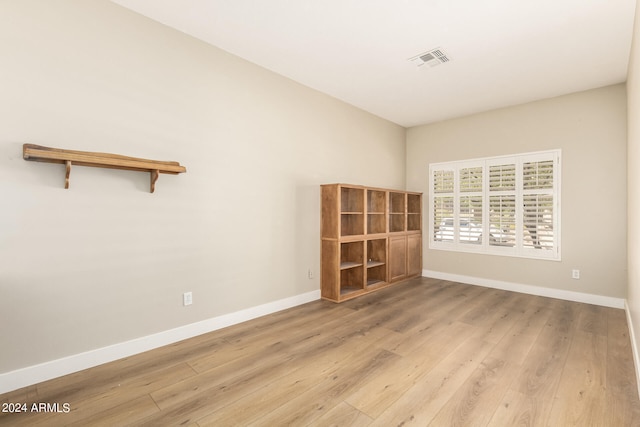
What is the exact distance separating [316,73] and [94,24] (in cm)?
217

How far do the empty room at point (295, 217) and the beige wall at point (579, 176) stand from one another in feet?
0.09

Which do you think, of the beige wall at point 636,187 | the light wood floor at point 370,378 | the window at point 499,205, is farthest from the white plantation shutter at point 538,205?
the beige wall at point 636,187

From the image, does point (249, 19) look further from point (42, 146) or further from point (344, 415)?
point (344, 415)

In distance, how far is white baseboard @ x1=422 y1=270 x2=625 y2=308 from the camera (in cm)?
389

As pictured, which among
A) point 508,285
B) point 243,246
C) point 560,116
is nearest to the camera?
point 243,246

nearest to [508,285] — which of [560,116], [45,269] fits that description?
[560,116]

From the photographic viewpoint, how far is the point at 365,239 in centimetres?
436

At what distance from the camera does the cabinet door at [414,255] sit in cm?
532

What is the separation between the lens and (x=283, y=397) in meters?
1.98

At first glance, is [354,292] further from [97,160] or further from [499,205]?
[97,160]

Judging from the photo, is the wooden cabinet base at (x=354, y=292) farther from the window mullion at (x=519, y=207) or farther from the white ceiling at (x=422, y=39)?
the white ceiling at (x=422, y=39)

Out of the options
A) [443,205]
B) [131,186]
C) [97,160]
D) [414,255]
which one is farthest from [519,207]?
[97,160]

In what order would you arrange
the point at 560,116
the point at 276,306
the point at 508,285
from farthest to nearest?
1. the point at 508,285
2. the point at 560,116
3. the point at 276,306

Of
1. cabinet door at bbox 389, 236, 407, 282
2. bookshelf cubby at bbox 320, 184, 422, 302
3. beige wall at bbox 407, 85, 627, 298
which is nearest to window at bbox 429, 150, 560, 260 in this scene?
beige wall at bbox 407, 85, 627, 298
